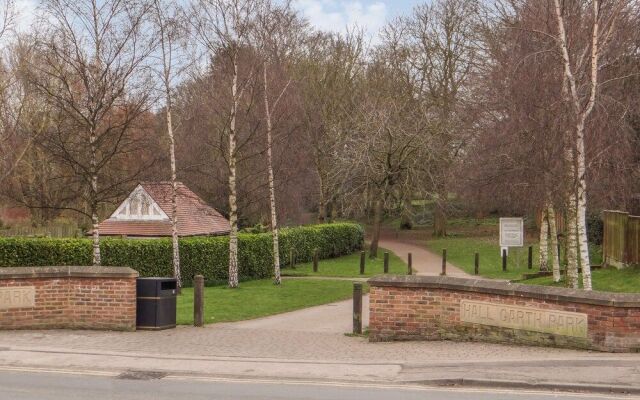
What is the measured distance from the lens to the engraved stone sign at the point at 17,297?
531 inches

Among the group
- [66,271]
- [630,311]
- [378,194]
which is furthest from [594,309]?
[378,194]

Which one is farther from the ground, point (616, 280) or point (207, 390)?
point (616, 280)

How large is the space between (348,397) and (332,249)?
2971 cm

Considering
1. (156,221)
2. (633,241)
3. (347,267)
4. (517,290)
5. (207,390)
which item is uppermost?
(156,221)

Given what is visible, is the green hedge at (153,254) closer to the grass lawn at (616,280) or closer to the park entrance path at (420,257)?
the park entrance path at (420,257)

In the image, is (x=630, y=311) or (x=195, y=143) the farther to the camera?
(x=195, y=143)

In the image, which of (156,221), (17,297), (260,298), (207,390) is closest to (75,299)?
(17,297)

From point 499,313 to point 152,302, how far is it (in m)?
6.56

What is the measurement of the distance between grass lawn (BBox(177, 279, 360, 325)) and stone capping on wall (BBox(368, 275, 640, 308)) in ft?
16.6

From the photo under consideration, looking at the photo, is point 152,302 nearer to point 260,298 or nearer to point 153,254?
point 260,298

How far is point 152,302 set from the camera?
553 inches

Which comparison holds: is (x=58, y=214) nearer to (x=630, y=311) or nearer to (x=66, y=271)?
(x=66, y=271)

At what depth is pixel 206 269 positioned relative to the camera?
2653cm

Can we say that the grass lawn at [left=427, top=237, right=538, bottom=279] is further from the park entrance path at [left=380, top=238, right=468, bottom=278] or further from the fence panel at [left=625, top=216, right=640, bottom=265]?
the fence panel at [left=625, top=216, right=640, bottom=265]
